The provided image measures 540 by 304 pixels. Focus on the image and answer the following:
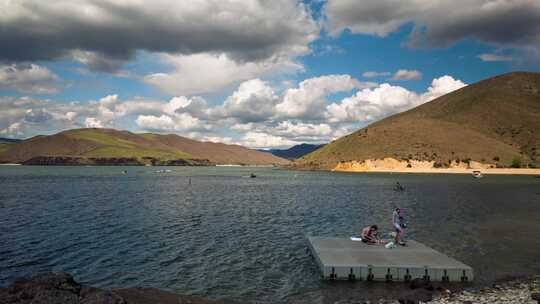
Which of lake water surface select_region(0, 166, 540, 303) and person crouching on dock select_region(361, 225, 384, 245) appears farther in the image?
person crouching on dock select_region(361, 225, 384, 245)

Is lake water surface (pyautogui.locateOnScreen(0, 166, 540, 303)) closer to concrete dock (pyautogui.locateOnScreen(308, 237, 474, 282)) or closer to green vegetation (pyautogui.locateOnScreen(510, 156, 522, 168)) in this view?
concrete dock (pyautogui.locateOnScreen(308, 237, 474, 282))

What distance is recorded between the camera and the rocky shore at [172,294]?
1419 cm

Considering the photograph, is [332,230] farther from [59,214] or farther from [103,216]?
[59,214]

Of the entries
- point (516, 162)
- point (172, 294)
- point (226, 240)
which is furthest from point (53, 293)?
point (516, 162)

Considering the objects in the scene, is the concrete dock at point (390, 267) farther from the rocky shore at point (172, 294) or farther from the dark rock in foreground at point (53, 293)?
the dark rock in foreground at point (53, 293)

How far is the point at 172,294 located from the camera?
19.2 meters

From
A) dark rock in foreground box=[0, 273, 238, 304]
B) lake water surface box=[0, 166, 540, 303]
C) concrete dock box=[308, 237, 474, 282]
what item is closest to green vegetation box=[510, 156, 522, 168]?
lake water surface box=[0, 166, 540, 303]

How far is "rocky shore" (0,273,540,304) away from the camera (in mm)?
14188

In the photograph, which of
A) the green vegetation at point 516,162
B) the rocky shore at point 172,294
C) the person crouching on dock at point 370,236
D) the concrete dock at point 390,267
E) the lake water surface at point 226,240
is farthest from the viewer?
the green vegetation at point 516,162

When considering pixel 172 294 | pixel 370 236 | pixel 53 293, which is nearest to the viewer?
pixel 53 293

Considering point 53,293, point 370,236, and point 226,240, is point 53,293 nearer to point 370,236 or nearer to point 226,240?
point 226,240

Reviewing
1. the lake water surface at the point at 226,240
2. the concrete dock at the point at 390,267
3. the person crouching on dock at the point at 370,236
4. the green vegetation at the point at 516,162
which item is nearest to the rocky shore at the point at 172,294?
the concrete dock at the point at 390,267

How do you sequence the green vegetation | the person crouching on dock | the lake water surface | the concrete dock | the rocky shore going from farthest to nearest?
the green vegetation < the person crouching on dock < the lake water surface < the concrete dock < the rocky shore

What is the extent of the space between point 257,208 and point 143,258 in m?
30.3
